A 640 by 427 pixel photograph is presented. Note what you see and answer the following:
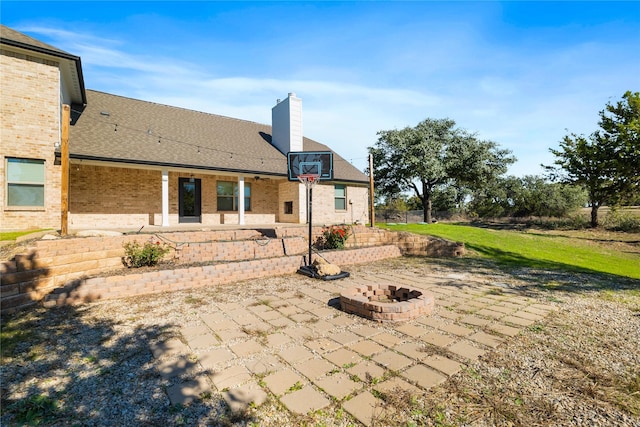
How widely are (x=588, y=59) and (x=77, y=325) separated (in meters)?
13.9

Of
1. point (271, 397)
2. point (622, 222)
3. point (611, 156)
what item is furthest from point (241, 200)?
point (622, 222)

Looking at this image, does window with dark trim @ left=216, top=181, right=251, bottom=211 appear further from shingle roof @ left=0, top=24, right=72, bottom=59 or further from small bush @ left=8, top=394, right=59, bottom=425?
small bush @ left=8, top=394, right=59, bottom=425

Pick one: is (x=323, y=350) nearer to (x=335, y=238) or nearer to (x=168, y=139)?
(x=335, y=238)

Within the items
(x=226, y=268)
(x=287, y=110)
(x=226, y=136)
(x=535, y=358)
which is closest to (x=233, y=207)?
(x=226, y=136)

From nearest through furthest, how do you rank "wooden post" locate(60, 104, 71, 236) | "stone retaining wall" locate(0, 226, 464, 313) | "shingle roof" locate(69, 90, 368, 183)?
"stone retaining wall" locate(0, 226, 464, 313), "wooden post" locate(60, 104, 71, 236), "shingle roof" locate(69, 90, 368, 183)

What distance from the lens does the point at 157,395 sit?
2570mm

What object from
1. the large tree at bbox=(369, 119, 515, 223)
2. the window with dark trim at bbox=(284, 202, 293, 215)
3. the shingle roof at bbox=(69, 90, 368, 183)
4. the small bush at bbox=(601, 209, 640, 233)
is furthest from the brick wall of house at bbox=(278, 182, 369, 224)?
the small bush at bbox=(601, 209, 640, 233)

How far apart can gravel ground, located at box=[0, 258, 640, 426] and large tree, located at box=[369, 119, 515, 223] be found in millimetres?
19655

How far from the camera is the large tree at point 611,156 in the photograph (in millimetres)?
15195

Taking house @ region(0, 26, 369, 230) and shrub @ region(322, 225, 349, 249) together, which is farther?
shrub @ region(322, 225, 349, 249)

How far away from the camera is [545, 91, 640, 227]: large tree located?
15.2 meters

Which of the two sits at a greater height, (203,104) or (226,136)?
(203,104)

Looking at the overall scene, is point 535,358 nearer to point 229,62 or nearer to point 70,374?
point 70,374

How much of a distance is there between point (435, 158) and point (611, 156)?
1010 cm
